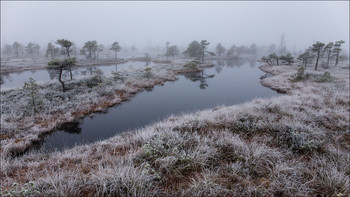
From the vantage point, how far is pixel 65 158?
5129 mm

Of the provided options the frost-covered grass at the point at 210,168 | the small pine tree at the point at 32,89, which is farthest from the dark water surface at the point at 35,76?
the frost-covered grass at the point at 210,168

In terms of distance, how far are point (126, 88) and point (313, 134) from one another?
1595 cm

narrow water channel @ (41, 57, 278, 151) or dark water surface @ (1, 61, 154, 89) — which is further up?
dark water surface @ (1, 61, 154, 89)

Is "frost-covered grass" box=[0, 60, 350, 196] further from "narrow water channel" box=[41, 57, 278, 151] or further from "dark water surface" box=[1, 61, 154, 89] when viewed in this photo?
"dark water surface" box=[1, 61, 154, 89]

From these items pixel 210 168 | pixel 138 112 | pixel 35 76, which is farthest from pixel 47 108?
pixel 35 76

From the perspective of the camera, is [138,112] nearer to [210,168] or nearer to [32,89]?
[32,89]

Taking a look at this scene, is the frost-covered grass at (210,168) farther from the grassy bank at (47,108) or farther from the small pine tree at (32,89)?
the small pine tree at (32,89)

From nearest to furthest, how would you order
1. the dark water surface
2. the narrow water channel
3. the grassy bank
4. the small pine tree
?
the grassy bank, the narrow water channel, the small pine tree, the dark water surface

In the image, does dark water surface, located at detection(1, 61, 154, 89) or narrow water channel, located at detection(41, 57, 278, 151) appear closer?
narrow water channel, located at detection(41, 57, 278, 151)

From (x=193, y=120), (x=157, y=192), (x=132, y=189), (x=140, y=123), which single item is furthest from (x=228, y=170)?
(x=140, y=123)

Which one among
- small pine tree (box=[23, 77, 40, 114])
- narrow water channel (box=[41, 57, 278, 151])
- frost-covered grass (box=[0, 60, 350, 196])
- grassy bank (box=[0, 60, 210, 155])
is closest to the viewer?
frost-covered grass (box=[0, 60, 350, 196])

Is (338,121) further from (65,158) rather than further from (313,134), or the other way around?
(65,158)

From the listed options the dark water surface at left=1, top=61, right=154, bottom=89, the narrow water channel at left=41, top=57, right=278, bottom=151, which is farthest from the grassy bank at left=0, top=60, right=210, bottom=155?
the dark water surface at left=1, top=61, right=154, bottom=89

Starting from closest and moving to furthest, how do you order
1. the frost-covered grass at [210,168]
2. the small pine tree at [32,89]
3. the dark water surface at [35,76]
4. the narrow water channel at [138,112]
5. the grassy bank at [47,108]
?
the frost-covered grass at [210,168] → the grassy bank at [47,108] → the narrow water channel at [138,112] → the small pine tree at [32,89] → the dark water surface at [35,76]
